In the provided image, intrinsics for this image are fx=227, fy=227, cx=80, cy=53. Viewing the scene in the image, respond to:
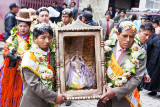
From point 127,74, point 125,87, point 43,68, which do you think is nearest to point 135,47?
point 127,74

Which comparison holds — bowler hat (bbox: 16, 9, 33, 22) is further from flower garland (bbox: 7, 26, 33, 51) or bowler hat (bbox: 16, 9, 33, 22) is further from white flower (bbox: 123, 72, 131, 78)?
white flower (bbox: 123, 72, 131, 78)

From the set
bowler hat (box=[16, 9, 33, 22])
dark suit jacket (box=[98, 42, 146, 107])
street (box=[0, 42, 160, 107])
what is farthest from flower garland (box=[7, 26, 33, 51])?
street (box=[0, 42, 160, 107])

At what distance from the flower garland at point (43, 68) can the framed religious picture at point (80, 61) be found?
120 mm

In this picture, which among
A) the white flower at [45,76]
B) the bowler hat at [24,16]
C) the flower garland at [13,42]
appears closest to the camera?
the white flower at [45,76]

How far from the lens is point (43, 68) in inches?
98.1

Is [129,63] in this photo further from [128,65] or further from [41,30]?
[41,30]

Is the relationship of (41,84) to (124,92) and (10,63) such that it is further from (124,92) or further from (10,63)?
(10,63)

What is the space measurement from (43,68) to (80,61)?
1.50ft

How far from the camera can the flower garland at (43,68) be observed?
97.5 inches

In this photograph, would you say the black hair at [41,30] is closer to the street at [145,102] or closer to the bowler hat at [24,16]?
the bowler hat at [24,16]

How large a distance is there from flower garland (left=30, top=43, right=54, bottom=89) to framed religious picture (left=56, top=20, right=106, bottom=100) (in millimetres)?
120

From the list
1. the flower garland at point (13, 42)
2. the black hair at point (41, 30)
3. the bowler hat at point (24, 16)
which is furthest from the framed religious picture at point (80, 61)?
the bowler hat at point (24, 16)

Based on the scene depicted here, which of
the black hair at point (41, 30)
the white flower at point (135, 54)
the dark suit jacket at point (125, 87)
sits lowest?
the dark suit jacket at point (125, 87)

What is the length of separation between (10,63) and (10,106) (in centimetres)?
77
